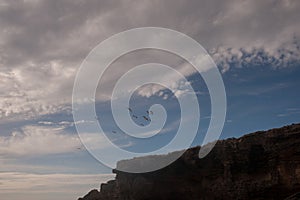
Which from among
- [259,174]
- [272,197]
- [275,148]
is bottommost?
[272,197]

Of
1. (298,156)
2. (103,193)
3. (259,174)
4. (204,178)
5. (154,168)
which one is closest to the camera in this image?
(298,156)

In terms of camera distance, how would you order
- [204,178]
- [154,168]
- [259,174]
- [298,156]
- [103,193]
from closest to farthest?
1. [298,156]
2. [259,174]
3. [204,178]
4. [154,168]
5. [103,193]

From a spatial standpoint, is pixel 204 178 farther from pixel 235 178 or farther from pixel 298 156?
pixel 298 156

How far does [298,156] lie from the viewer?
1519 inches

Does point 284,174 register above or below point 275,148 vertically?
below

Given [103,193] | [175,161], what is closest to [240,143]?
[175,161]

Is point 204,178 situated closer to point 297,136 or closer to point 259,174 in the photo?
point 259,174

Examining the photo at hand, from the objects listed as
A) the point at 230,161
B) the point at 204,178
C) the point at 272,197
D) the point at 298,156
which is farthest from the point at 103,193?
the point at 298,156

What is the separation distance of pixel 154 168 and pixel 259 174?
16.8 meters

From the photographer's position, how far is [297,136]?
38906 millimetres

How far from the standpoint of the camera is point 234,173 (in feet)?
143

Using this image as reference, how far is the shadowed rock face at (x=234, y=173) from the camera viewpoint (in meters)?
39.3

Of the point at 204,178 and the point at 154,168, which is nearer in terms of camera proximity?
the point at 204,178

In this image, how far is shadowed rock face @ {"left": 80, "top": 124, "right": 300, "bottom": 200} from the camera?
129ft
